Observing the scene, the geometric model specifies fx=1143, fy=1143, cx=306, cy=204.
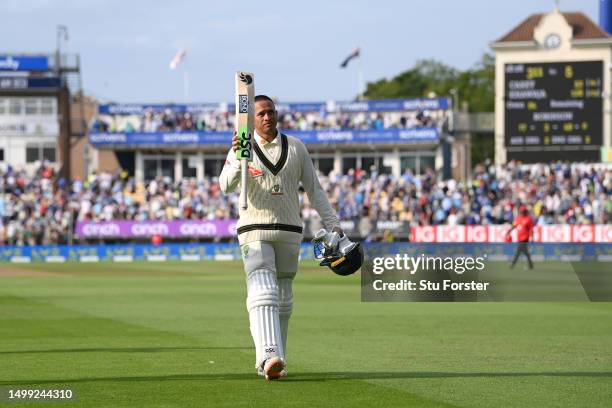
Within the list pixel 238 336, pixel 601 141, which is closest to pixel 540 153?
pixel 601 141

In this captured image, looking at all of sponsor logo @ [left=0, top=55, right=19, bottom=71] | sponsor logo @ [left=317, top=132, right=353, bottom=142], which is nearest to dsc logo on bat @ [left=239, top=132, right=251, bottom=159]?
sponsor logo @ [left=317, top=132, right=353, bottom=142]

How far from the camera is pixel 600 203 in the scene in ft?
160

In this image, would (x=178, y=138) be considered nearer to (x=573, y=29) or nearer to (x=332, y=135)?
(x=332, y=135)

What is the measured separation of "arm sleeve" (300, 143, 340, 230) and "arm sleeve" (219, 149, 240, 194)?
75 cm

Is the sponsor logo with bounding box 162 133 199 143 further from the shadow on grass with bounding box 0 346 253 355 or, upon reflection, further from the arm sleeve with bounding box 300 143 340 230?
the arm sleeve with bounding box 300 143 340 230

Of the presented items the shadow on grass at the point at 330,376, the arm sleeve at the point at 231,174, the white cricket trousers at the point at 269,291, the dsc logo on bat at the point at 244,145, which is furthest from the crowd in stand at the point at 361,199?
the dsc logo on bat at the point at 244,145

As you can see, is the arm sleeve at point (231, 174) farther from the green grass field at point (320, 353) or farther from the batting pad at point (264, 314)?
the green grass field at point (320, 353)

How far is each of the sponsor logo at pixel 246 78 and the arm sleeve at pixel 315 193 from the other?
0.83 meters

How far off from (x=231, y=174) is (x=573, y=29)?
53214 millimetres

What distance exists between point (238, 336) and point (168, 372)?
172 inches

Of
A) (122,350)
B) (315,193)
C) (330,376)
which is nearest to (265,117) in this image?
(315,193)

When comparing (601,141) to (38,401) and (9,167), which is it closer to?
(9,167)

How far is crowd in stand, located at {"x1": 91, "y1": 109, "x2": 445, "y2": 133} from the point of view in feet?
223

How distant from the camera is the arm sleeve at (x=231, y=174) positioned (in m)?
9.85
